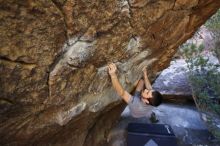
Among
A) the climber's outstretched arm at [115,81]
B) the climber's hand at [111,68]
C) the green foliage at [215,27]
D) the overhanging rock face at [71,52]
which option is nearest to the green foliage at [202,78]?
the green foliage at [215,27]

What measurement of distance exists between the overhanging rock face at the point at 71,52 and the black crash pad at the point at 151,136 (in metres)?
1.05

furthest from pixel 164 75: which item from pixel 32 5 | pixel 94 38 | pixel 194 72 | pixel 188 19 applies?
pixel 32 5

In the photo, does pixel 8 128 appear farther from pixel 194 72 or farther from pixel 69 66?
pixel 194 72

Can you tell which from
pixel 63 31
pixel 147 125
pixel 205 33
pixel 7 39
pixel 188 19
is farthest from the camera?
pixel 205 33

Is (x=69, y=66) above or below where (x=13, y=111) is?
above

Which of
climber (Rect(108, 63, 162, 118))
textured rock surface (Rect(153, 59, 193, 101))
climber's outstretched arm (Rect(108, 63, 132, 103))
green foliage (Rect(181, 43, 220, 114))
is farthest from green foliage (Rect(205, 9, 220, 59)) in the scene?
climber's outstretched arm (Rect(108, 63, 132, 103))

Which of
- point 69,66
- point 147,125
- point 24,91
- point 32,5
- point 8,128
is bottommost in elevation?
point 147,125

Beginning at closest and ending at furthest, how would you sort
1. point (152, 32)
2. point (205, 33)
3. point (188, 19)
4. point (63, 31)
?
point (63, 31), point (152, 32), point (188, 19), point (205, 33)

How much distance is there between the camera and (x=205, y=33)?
289 inches

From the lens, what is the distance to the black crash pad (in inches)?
189

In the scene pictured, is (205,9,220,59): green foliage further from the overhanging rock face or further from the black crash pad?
the black crash pad

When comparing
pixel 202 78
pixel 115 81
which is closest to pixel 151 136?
pixel 115 81

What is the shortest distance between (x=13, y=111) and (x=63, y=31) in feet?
2.73

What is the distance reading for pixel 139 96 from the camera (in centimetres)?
396
